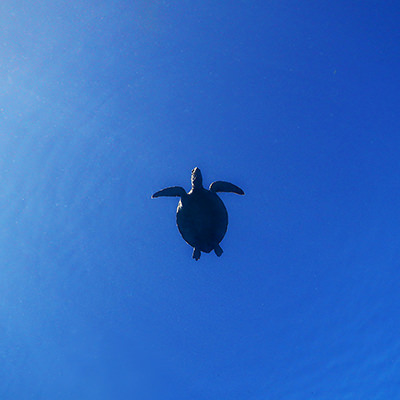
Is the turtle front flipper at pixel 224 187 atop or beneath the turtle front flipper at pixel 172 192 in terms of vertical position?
atop

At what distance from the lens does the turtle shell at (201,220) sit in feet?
25.5

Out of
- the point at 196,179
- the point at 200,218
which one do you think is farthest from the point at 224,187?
the point at 200,218

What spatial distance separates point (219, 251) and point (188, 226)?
109 centimetres

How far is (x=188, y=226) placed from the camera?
7867 millimetres

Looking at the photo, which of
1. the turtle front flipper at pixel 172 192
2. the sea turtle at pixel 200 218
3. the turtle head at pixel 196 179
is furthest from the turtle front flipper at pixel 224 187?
the turtle front flipper at pixel 172 192

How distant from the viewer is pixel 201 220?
775cm

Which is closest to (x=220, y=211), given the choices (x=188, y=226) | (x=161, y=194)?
(x=188, y=226)

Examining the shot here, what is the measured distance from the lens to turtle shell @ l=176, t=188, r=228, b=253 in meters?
7.77

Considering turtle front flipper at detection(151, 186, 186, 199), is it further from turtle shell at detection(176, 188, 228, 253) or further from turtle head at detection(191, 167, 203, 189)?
turtle head at detection(191, 167, 203, 189)

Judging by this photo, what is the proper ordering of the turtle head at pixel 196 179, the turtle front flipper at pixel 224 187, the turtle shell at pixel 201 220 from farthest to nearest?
the turtle front flipper at pixel 224 187 → the turtle head at pixel 196 179 → the turtle shell at pixel 201 220

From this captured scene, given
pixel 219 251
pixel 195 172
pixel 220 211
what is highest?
pixel 195 172

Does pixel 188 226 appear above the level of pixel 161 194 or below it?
below

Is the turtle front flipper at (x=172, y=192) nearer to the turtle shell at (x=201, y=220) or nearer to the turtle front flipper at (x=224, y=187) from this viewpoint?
the turtle shell at (x=201, y=220)

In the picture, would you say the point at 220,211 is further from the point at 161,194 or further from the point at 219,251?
the point at 161,194
